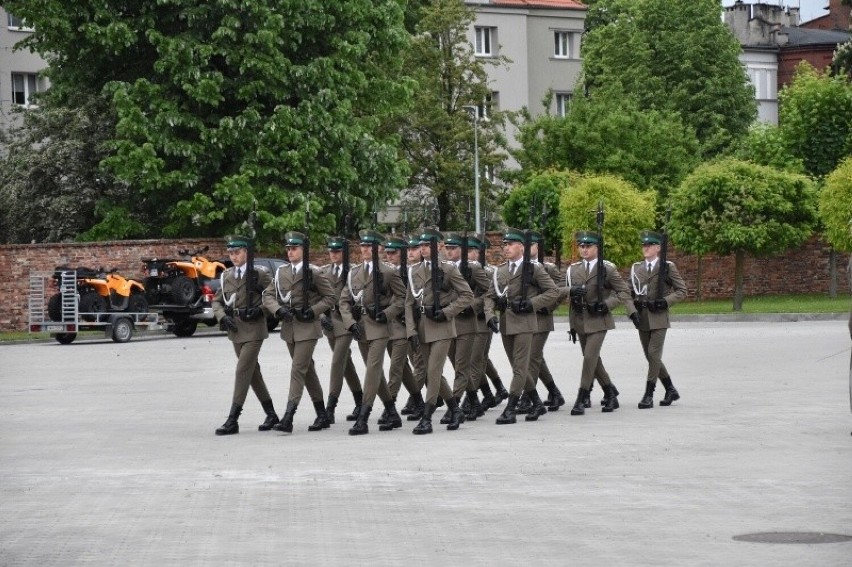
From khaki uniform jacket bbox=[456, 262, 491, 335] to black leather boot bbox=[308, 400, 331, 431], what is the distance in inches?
63.9

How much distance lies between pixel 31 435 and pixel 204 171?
31.5 metres

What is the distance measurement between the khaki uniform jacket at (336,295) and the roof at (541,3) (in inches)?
2463

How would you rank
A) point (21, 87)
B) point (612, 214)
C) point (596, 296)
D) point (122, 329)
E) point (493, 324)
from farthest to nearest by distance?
1. point (21, 87)
2. point (612, 214)
3. point (122, 329)
4. point (596, 296)
5. point (493, 324)

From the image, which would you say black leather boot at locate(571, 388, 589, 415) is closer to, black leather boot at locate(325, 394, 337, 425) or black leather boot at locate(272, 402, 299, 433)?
black leather boot at locate(325, 394, 337, 425)

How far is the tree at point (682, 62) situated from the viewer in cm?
7712

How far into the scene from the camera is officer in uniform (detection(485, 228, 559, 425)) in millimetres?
17234

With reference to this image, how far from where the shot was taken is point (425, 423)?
16.2m

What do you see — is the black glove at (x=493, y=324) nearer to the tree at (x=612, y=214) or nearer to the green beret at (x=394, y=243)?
the green beret at (x=394, y=243)

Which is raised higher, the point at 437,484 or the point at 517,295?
the point at 517,295

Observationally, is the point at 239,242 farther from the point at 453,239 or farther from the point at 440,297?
the point at 453,239

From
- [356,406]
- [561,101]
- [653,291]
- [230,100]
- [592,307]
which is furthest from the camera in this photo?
[561,101]

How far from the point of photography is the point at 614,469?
42.4 ft

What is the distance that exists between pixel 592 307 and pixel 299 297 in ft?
11.0

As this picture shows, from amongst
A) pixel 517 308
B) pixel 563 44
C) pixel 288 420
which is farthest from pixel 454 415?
pixel 563 44
